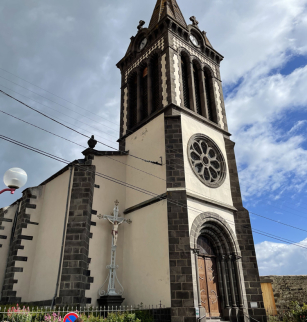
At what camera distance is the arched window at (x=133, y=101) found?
18072 millimetres

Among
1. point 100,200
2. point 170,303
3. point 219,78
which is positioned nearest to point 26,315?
point 170,303

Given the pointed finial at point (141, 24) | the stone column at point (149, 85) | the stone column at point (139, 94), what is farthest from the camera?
the pointed finial at point (141, 24)

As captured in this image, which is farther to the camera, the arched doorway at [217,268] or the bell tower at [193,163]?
the arched doorway at [217,268]

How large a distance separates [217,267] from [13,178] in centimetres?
927

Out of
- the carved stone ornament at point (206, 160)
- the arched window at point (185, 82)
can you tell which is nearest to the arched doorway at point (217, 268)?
the carved stone ornament at point (206, 160)

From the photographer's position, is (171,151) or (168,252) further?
(171,151)

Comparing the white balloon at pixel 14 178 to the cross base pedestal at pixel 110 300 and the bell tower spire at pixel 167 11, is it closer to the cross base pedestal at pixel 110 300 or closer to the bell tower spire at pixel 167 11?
the cross base pedestal at pixel 110 300

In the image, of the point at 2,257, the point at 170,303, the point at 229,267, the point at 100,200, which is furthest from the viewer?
the point at 2,257

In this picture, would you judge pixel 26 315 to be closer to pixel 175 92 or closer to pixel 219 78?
pixel 175 92

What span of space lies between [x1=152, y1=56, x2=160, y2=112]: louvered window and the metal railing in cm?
980

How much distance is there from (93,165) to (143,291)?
224 inches

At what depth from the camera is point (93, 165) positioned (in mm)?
13734

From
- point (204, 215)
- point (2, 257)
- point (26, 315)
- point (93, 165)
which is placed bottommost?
point (26, 315)

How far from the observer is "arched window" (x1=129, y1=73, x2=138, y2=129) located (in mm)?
18072
